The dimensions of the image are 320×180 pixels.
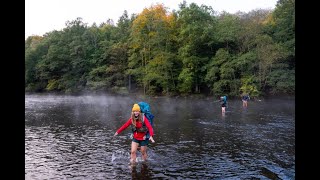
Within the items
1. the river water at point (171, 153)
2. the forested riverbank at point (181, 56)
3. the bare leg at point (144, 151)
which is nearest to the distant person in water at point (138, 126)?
the bare leg at point (144, 151)

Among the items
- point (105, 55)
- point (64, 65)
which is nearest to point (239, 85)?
point (105, 55)

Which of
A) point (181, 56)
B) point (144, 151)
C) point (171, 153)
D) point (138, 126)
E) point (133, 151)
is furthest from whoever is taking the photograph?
point (181, 56)

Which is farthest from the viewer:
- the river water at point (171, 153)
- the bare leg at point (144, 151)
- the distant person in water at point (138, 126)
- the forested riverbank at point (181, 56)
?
the forested riverbank at point (181, 56)

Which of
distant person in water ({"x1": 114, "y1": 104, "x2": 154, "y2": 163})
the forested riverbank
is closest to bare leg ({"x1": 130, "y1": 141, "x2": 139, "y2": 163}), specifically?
distant person in water ({"x1": 114, "y1": 104, "x2": 154, "y2": 163})

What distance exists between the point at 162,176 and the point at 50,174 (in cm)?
367

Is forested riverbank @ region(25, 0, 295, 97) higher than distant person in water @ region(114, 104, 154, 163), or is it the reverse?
forested riverbank @ region(25, 0, 295, 97)

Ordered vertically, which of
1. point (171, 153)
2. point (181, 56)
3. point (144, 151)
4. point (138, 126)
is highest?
point (181, 56)

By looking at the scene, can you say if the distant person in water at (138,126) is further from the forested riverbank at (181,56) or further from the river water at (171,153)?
→ the forested riverbank at (181,56)

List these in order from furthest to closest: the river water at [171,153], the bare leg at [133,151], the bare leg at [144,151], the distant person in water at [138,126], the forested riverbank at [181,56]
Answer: the forested riverbank at [181,56], the bare leg at [144,151], the bare leg at [133,151], the distant person in water at [138,126], the river water at [171,153]

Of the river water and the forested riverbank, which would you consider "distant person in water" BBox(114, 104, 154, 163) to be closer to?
the river water

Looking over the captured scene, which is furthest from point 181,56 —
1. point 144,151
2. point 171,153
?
point 144,151

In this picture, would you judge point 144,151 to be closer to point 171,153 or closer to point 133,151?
point 133,151
